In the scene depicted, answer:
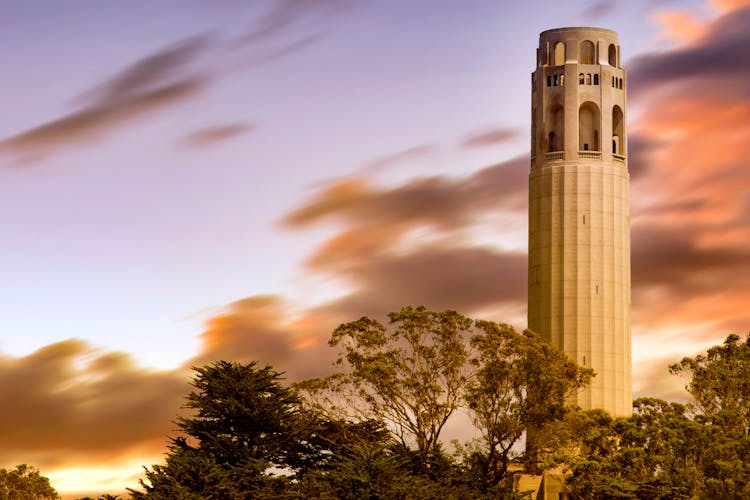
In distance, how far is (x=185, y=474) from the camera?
63.7 metres

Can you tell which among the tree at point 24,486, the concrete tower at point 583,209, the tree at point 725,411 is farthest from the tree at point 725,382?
the tree at point 24,486

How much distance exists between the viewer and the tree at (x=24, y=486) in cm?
9138

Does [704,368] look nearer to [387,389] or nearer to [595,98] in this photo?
[387,389]

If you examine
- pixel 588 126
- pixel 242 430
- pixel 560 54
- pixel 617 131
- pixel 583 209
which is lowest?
pixel 242 430

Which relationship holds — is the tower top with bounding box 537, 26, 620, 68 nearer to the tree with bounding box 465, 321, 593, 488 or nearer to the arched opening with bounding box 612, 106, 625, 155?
the arched opening with bounding box 612, 106, 625, 155

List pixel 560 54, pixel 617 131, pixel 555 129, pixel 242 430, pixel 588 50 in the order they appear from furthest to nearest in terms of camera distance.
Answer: pixel 560 54, pixel 617 131, pixel 588 50, pixel 555 129, pixel 242 430

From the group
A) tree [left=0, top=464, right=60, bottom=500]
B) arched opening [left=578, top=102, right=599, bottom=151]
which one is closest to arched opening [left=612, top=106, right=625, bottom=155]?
arched opening [left=578, top=102, right=599, bottom=151]

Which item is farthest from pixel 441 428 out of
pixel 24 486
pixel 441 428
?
pixel 24 486

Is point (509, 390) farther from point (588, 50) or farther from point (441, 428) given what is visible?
point (588, 50)

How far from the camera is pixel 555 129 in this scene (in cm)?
11419

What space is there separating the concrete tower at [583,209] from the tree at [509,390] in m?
25.7

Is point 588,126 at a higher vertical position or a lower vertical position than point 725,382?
higher

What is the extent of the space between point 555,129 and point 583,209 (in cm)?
680

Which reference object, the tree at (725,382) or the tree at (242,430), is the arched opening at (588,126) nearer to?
the tree at (725,382)
